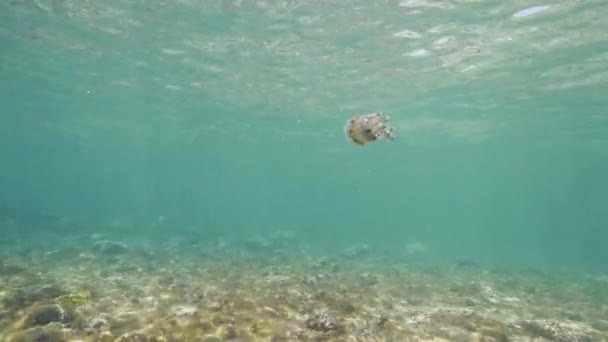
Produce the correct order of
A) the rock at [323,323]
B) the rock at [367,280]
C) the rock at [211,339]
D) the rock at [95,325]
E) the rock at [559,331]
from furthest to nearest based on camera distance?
1. the rock at [367,280]
2. the rock at [559,331]
3. the rock at [323,323]
4. the rock at [95,325]
5. the rock at [211,339]

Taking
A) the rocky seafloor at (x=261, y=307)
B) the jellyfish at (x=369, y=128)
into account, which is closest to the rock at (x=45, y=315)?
the rocky seafloor at (x=261, y=307)

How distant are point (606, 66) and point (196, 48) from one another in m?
22.2

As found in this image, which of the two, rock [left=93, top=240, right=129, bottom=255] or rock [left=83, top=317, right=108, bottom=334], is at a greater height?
rock [left=83, top=317, right=108, bottom=334]

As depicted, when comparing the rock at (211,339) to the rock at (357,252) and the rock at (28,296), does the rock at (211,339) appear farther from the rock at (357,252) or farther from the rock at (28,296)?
the rock at (357,252)

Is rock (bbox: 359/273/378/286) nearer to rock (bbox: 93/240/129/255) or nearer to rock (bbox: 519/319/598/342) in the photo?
rock (bbox: 519/319/598/342)

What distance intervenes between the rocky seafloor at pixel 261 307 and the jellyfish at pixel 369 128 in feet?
12.5

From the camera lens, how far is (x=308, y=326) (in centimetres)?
866

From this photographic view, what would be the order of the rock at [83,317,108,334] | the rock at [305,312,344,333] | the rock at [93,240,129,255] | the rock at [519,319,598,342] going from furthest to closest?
the rock at [93,240,129,255] < the rock at [519,319,598,342] < the rock at [305,312,344,333] < the rock at [83,317,108,334]

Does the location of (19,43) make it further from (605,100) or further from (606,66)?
(605,100)

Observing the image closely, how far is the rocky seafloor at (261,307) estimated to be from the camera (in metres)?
8.23

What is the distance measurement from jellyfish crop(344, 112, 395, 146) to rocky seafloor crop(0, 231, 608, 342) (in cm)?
380

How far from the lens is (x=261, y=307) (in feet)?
33.1

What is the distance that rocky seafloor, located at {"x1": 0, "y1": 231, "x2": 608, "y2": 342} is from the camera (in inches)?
324

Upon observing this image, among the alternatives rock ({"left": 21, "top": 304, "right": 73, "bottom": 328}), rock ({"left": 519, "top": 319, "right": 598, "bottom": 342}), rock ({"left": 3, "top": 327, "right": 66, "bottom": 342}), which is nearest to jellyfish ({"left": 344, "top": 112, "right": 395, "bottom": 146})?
rock ({"left": 3, "top": 327, "right": 66, "bottom": 342})
